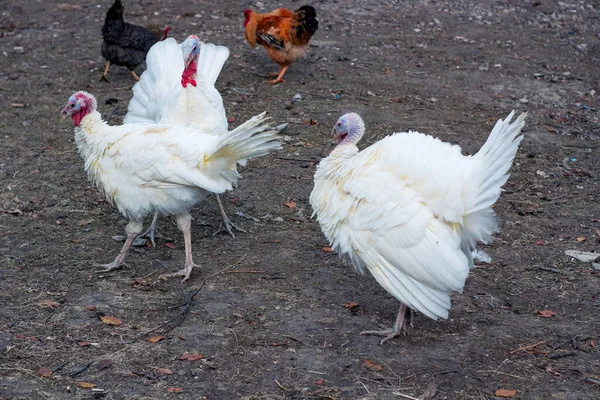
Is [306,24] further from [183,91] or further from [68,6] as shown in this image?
[68,6]

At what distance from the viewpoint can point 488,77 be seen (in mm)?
9789

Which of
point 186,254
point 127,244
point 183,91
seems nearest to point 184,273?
point 186,254

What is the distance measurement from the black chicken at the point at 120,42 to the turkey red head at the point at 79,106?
398cm

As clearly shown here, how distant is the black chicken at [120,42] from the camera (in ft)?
30.5

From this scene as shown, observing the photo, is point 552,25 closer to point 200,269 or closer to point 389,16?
point 389,16

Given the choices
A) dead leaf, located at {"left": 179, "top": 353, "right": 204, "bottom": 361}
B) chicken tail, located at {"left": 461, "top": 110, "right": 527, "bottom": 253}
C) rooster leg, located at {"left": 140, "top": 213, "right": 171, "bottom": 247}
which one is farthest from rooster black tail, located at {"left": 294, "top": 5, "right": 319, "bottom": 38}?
dead leaf, located at {"left": 179, "top": 353, "right": 204, "bottom": 361}

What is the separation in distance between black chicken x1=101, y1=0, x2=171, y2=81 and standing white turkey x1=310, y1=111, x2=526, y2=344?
5.56 m

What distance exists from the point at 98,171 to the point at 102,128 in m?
0.34

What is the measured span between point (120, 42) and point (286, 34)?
2.13m

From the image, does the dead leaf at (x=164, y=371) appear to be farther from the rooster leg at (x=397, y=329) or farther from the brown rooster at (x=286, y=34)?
the brown rooster at (x=286, y=34)

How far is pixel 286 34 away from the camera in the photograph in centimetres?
941

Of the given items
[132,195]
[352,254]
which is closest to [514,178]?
[352,254]

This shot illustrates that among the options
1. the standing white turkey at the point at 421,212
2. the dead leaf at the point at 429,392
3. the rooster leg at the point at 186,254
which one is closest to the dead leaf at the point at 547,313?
the standing white turkey at the point at 421,212

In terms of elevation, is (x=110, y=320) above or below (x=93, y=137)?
below
